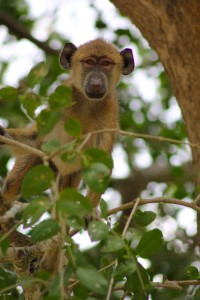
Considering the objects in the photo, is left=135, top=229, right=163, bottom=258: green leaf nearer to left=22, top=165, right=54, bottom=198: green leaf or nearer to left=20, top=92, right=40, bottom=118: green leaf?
left=22, top=165, right=54, bottom=198: green leaf

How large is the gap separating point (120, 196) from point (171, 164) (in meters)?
1.70

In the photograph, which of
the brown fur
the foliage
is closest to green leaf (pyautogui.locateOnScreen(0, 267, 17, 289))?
the foliage

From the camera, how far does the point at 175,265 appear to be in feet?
27.5

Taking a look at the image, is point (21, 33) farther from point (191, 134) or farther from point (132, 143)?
point (191, 134)

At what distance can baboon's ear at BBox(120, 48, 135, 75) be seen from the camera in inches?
340

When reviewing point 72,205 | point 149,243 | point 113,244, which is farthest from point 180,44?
point 72,205

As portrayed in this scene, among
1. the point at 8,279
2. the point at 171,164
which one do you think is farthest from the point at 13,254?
the point at 171,164

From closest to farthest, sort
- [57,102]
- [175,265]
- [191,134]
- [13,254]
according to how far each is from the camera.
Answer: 1. [57,102]
2. [13,254]
3. [191,134]
4. [175,265]

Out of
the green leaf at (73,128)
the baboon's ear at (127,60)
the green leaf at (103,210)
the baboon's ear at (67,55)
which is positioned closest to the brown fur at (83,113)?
the baboon's ear at (67,55)

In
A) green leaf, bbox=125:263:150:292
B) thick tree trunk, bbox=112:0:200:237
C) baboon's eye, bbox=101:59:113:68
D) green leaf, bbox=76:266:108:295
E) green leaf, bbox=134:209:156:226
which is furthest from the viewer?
baboon's eye, bbox=101:59:113:68

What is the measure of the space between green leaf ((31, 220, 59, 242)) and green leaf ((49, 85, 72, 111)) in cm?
73

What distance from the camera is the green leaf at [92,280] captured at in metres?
3.83

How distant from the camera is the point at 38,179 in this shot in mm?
4148

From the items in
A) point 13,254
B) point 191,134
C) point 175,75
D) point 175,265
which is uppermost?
point 175,75
